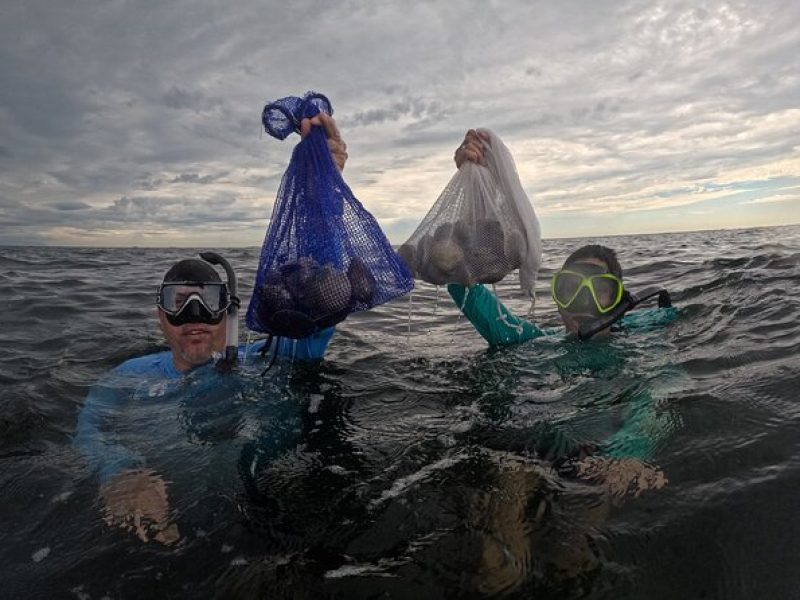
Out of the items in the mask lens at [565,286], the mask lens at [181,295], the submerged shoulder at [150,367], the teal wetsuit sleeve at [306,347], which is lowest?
the submerged shoulder at [150,367]

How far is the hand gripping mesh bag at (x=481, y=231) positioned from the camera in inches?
147

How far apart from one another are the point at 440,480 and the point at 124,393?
263cm

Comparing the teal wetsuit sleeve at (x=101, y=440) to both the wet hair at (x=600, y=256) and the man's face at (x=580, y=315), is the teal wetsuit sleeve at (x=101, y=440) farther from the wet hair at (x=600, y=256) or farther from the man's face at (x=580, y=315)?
the wet hair at (x=600, y=256)

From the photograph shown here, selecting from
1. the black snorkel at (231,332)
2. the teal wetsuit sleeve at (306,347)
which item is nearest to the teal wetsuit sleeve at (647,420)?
the teal wetsuit sleeve at (306,347)

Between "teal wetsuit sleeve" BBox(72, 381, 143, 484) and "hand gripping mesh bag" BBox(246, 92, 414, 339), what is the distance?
3.47ft

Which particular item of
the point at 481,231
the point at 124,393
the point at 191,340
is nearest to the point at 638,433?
the point at 481,231

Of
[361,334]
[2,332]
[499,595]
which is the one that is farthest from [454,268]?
[2,332]

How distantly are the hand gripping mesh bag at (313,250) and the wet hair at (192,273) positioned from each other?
84 centimetres

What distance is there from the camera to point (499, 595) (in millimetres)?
1911

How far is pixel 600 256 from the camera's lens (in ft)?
15.1

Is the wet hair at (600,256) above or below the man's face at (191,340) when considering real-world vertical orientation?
above

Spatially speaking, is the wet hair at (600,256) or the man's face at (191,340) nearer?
the man's face at (191,340)

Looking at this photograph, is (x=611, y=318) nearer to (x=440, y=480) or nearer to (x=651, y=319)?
(x=651, y=319)

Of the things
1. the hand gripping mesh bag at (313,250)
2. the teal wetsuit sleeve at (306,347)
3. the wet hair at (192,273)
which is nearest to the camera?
the hand gripping mesh bag at (313,250)
